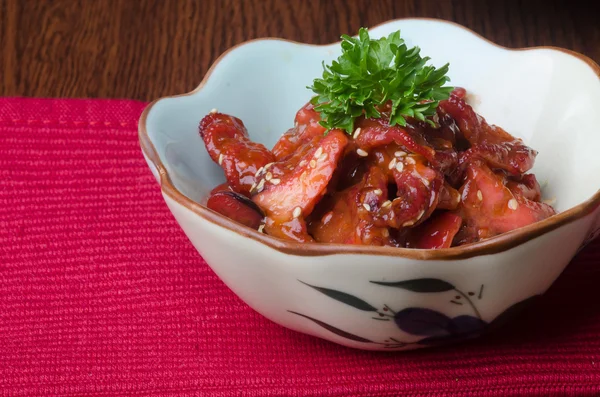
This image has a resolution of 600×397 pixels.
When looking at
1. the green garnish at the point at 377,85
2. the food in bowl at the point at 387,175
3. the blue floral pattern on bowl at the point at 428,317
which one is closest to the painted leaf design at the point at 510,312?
the blue floral pattern on bowl at the point at 428,317

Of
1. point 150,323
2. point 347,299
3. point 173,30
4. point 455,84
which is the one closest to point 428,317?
point 347,299

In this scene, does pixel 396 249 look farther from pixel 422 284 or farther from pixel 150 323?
pixel 150 323

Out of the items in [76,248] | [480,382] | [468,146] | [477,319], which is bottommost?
[76,248]

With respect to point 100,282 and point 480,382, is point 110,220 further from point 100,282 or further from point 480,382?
point 480,382

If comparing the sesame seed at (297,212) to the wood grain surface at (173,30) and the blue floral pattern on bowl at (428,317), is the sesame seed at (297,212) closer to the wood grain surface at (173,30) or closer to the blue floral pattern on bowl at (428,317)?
the blue floral pattern on bowl at (428,317)

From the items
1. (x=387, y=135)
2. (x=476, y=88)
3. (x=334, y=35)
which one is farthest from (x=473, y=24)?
(x=387, y=135)
